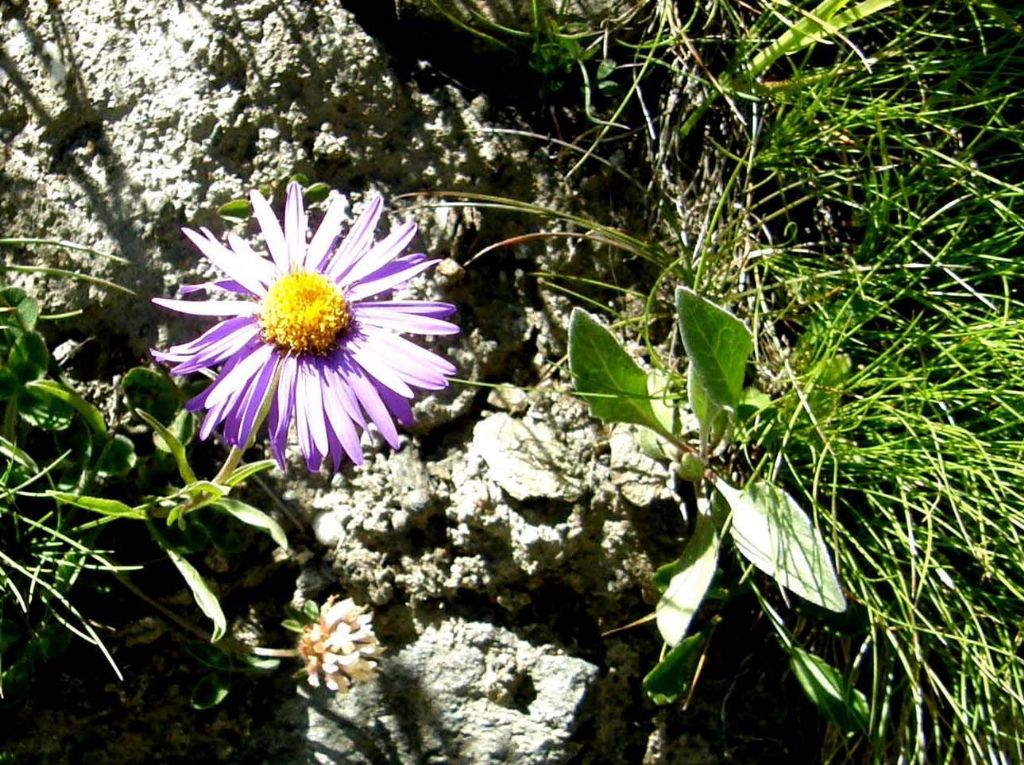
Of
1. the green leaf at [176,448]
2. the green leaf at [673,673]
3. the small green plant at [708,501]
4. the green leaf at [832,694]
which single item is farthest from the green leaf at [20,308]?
the green leaf at [832,694]

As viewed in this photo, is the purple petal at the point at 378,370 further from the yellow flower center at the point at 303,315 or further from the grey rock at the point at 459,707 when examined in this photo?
the grey rock at the point at 459,707

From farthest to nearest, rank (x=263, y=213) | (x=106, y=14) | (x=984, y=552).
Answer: (x=106, y=14) < (x=984, y=552) < (x=263, y=213)

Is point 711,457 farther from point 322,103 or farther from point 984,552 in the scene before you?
point 322,103

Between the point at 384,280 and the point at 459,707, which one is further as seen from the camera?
the point at 459,707

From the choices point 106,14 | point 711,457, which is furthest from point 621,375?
point 106,14

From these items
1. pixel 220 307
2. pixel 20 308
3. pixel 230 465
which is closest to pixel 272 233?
pixel 220 307

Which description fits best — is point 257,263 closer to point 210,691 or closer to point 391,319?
point 391,319
